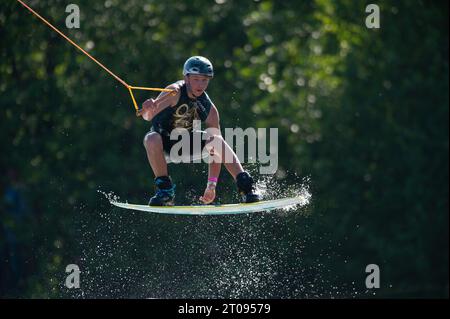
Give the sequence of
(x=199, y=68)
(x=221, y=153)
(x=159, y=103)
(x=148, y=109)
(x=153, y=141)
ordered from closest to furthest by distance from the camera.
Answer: (x=148, y=109) → (x=159, y=103) → (x=199, y=68) → (x=153, y=141) → (x=221, y=153)

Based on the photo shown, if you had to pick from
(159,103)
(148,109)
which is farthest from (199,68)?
(148,109)

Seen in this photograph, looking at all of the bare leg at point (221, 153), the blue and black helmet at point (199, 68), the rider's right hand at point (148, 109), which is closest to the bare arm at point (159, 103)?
the rider's right hand at point (148, 109)

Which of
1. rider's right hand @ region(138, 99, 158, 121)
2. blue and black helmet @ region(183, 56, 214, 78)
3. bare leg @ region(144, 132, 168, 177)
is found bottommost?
bare leg @ region(144, 132, 168, 177)

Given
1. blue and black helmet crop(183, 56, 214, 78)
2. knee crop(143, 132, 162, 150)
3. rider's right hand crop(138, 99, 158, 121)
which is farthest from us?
knee crop(143, 132, 162, 150)

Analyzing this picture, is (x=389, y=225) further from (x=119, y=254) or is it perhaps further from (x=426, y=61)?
(x=119, y=254)

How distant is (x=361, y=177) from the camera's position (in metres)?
22.2

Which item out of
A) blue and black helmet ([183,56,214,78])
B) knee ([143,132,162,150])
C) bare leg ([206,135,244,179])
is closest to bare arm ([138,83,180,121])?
blue and black helmet ([183,56,214,78])

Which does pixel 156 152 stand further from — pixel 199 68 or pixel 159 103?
pixel 199 68

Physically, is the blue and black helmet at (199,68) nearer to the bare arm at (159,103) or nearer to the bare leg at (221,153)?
the bare arm at (159,103)

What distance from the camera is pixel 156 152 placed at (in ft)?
37.3

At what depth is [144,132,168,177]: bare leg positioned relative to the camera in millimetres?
11367

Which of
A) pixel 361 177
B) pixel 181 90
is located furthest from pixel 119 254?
pixel 181 90

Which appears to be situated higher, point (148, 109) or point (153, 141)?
point (148, 109)

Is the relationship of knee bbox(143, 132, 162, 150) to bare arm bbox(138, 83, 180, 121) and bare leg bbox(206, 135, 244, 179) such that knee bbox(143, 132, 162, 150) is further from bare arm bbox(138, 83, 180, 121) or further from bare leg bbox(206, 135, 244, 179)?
bare leg bbox(206, 135, 244, 179)
